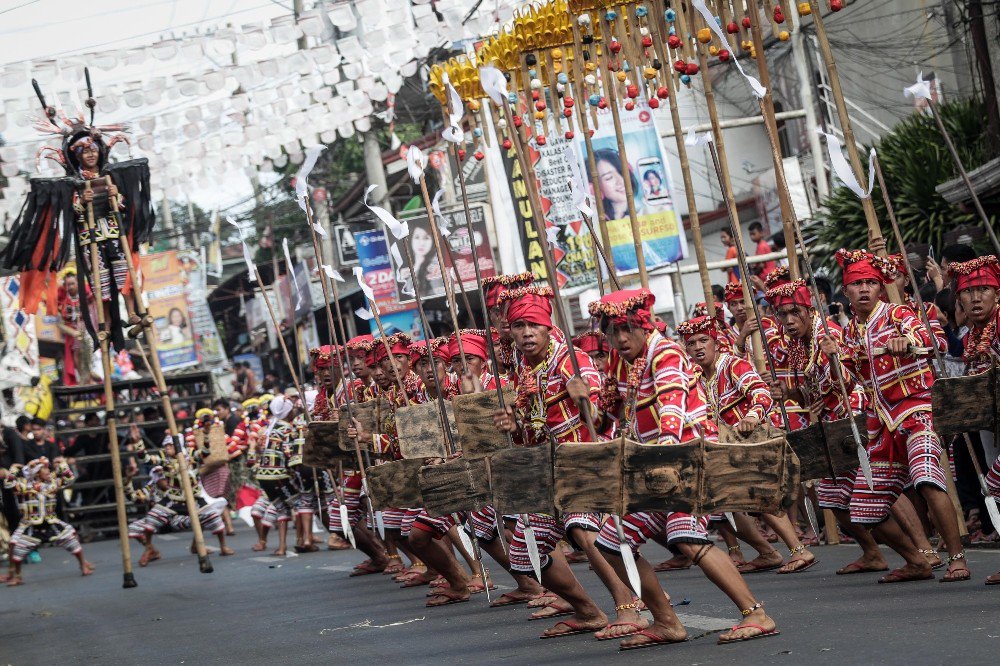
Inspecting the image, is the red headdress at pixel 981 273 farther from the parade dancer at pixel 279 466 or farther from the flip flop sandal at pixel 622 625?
the parade dancer at pixel 279 466

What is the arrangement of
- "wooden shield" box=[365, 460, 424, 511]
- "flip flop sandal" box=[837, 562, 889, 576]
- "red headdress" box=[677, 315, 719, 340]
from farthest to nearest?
1. "wooden shield" box=[365, 460, 424, 511]
2. "red headdress" box=[677, 315, 719, 340]
3. "flip flop sandal" box=[837, 562, 889, 576]

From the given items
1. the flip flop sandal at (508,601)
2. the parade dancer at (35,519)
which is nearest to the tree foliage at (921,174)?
the flip flop sandal at (508,601)

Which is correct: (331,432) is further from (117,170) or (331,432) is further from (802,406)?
(802,406)

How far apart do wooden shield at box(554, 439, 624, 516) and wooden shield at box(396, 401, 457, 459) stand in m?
3.56

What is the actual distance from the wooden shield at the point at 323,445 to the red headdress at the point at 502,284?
298 cm

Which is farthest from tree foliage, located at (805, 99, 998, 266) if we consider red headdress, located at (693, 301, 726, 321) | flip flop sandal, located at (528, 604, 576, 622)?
flip flop sandal, located at (528, 604, 576, 622)

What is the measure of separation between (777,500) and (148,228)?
8146 millimetres

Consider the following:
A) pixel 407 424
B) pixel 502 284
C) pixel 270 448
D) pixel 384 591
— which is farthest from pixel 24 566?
pixel 502 284

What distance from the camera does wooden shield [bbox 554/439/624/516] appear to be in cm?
674

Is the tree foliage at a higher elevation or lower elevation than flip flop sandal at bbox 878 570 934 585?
higher

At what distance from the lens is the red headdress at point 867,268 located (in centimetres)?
848

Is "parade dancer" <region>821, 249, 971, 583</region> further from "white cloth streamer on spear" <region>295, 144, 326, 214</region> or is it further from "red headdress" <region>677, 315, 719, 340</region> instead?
"white cloth streamer on spear" <region>295, 144, 326, 214</region>

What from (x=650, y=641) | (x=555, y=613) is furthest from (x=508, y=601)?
(x=650, y=641)

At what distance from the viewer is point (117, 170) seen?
1308 cm
